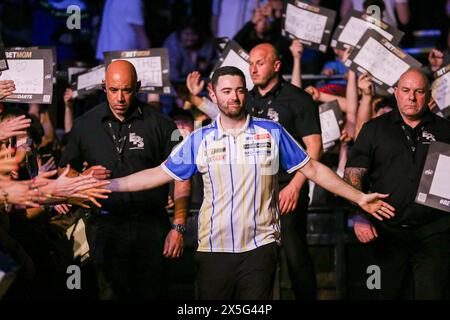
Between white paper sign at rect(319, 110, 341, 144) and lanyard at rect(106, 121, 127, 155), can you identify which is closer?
lanyard at rect(106, 121, 127, 155)

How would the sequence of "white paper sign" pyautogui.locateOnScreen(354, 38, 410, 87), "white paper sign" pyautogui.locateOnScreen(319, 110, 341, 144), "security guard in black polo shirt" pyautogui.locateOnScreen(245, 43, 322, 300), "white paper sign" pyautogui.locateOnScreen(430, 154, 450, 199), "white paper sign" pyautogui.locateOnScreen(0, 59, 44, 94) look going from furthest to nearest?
"white paper sign" pyautogui.locateOnScreen(319, 110, 341, 144), "white paper sign" pyautogui.locateOnScreen(354, 38, 410, 87), "security guard in black polo shirt" pyautogui.locateOnScreen(245, 43, 322, 300), "white paper sign" pyautogui.locateOnScreen(0, 59, 44, 94), "white paper sign" pyautogui.locateOnScreen(430, 154, 450, 199)

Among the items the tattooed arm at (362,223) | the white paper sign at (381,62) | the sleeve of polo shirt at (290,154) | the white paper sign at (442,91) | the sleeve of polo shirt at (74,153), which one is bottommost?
the tattooed arm at (362,223)

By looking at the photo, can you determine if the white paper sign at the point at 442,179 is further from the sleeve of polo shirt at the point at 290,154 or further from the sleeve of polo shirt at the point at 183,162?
the sleeve of polo shirt at the point at 183,162

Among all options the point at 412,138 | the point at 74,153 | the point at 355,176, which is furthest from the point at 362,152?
the point at 74,153

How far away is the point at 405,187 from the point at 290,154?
1.20 meters

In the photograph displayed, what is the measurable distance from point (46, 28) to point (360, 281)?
513cm

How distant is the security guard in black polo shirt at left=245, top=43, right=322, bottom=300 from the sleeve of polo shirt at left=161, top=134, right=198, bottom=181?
137 cm

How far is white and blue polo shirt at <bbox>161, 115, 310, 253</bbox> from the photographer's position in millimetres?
6520

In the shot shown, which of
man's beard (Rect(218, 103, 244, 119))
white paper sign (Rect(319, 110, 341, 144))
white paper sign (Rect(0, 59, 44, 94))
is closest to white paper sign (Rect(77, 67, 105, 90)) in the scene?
white paper sign (Rect(0, 59, 44, 94))

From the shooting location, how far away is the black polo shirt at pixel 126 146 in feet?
24.1

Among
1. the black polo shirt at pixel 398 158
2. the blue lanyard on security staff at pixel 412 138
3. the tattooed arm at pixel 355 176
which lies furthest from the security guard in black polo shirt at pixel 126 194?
the blue lanyard on security staff at pixel 412 138

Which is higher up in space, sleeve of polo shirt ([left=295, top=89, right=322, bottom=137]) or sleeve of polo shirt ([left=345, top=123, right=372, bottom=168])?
sleeve of polo shirt ([left=295, top=89, right=322, bottom=137])

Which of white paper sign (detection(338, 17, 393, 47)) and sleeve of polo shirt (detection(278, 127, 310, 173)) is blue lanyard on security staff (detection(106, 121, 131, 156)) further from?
white paper sign (detection(338, 17, 393, 47))

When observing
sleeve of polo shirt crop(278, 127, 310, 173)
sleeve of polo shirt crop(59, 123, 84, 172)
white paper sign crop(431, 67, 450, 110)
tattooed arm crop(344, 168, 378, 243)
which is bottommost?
tattooed arm crop(344, 168, 378, 243)
